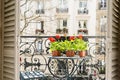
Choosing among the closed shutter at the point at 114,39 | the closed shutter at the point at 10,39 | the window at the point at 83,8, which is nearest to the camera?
the closed shutter at the point at 114,39

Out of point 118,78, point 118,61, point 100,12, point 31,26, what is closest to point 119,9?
point 118,61

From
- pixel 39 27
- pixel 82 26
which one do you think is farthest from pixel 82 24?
pixel 39 27

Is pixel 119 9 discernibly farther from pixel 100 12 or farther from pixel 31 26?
pixel 100 12

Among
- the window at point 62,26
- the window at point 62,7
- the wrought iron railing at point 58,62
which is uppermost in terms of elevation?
the window at point 62,7

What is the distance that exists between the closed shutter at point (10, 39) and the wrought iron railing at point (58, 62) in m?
2.69

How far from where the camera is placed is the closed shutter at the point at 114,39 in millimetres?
1772

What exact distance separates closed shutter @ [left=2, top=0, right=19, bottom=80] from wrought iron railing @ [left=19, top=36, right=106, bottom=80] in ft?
8.81

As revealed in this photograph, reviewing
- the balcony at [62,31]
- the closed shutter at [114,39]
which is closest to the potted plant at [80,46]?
the closed shutter at [114,39]

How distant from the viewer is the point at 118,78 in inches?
71.4

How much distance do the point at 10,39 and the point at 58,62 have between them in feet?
9.49

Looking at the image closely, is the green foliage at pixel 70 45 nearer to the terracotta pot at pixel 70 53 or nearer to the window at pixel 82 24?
the terracotta pot at pixel 70 53

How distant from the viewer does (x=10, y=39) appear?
2.04m

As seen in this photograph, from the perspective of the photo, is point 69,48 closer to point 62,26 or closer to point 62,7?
point 62,26

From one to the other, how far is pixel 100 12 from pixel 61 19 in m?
1.21
